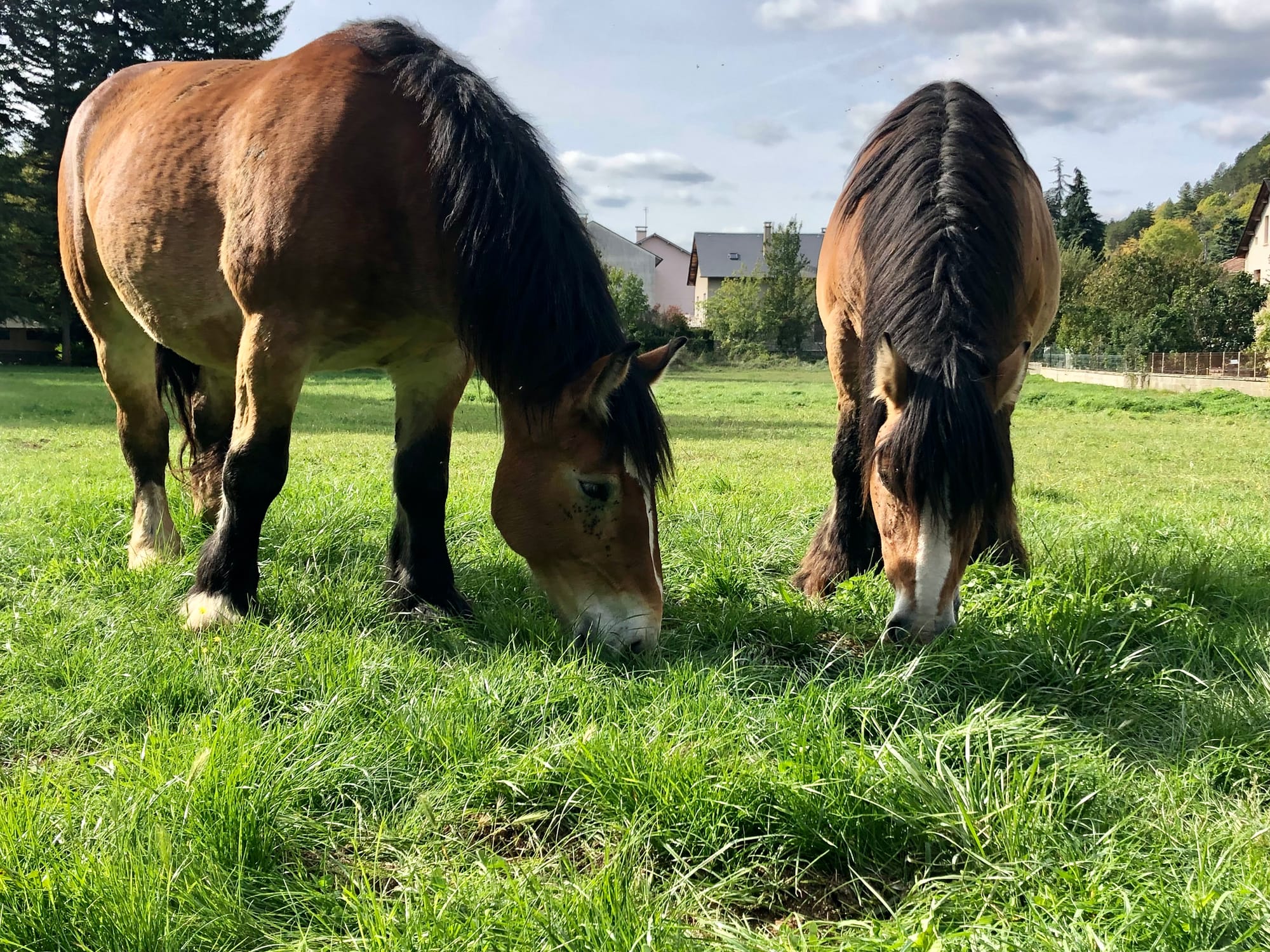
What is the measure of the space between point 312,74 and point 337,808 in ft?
9.83

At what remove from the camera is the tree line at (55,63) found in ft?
81.7

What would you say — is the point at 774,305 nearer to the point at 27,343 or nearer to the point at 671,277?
the point at 671,277

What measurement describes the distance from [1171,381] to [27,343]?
43.7 meters

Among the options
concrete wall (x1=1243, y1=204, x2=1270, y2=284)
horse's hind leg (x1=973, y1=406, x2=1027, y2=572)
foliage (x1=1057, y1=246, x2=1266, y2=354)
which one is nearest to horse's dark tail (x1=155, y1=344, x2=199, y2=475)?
horse's hind leg (x1=973, y1=406, x2=1027, y2=572)

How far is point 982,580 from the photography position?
13.1ft

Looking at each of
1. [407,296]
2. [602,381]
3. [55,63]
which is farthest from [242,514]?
[55,63]

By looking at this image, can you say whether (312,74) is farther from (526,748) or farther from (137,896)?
(137,896)

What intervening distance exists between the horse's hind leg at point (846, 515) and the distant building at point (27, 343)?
36.0 meters

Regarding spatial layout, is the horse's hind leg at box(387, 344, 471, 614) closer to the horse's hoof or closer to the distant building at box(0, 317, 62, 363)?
the horse's hoof

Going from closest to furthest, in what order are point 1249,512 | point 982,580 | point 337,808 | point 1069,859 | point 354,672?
1. point 1069,859
2. point 337,808
3. point 354,672
4. point 982,580
5. point 1249,512

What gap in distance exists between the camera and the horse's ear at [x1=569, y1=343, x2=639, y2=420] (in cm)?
280

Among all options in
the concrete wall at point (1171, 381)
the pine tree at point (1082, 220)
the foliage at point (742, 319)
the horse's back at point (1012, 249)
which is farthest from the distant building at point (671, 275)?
the horse's back at point (1012, 249)

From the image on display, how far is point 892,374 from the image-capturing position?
10.2ft

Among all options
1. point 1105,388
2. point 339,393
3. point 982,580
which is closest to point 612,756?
point 982,580
